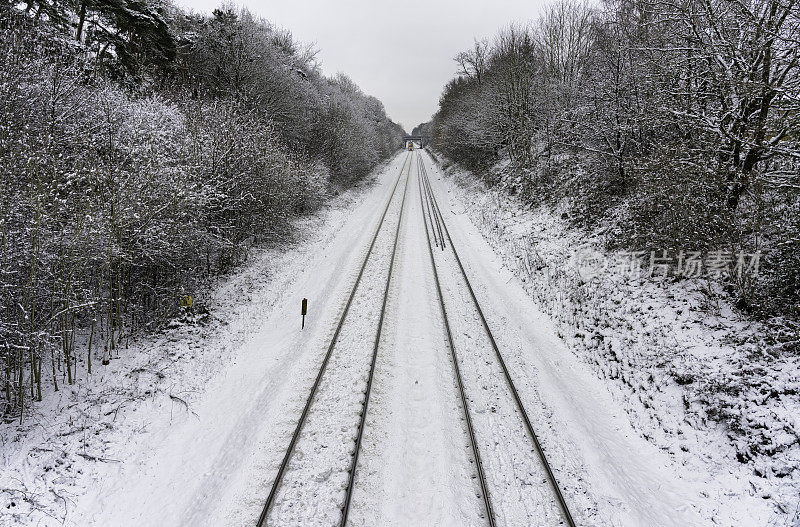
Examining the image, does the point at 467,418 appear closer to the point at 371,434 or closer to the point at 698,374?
the point at 371,434

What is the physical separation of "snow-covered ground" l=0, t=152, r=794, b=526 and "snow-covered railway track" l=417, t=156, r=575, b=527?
4 cm

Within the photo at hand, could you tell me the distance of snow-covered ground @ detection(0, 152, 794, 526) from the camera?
240 inches

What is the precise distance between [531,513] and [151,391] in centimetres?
811

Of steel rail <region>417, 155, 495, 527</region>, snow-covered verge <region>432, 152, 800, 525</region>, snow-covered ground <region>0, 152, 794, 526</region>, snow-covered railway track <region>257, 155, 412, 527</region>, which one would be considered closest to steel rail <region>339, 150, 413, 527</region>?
snow-covered railway track <region>257, 155, 412, 527</region>

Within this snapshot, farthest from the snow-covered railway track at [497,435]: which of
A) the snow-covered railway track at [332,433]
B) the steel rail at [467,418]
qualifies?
the snow-covered railway track at [332,433]

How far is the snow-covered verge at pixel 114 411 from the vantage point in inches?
241

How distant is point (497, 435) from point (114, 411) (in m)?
7.79

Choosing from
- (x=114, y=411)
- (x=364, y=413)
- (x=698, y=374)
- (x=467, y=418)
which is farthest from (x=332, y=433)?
(x=698, y=374)

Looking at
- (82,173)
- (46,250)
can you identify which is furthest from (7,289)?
(82,173)

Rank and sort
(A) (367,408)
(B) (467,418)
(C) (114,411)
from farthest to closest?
(A) (367,408), (C) (114,411), (B) (467,418)

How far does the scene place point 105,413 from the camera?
797 centimetres

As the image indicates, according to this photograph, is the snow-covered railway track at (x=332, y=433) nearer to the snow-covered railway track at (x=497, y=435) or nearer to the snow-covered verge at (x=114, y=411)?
the snow-covered railway track at (x=497, y=435)

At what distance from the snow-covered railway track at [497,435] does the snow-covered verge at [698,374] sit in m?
2.39

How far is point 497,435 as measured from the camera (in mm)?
7621
